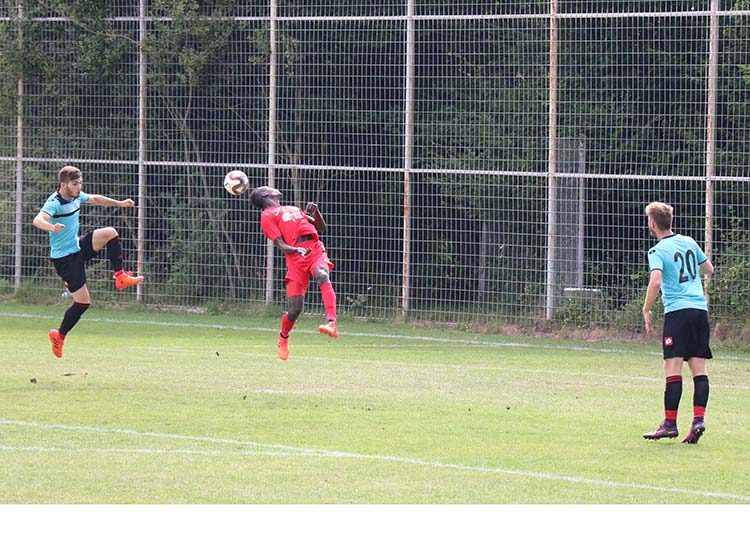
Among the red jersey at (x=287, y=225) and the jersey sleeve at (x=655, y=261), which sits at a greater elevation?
the red jersey at (x=287, y=225)

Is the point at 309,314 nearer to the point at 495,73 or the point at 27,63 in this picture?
the point at 495,73

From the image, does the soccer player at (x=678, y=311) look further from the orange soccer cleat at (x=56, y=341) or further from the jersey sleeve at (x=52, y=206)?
the orange soccer cleat at (x=56, y=341)

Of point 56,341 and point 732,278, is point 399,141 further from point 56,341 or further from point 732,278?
point 56,341

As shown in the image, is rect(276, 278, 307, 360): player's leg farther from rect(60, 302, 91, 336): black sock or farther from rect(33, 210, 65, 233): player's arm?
rect(33, 210, 65, 233): player's arm

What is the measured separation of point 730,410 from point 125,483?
262 inches

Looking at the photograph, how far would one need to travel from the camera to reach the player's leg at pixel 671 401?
11.2 metres

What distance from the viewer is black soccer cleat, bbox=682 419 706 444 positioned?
11.1 m

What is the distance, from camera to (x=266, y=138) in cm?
2372

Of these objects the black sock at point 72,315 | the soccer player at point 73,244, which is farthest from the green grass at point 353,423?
the soccer player at point 73,244

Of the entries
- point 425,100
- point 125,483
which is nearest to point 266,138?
point 425,100

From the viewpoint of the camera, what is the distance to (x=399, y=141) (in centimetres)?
2273

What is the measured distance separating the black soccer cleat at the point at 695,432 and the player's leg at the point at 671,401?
0.11 metres

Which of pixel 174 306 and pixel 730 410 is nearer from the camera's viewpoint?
pixel 730 410

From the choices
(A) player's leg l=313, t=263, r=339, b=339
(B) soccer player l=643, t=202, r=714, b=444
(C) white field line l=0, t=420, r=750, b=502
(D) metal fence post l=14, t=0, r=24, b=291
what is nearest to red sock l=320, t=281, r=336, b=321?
(A) player's leg l=313, t=263, r=339, b=339
